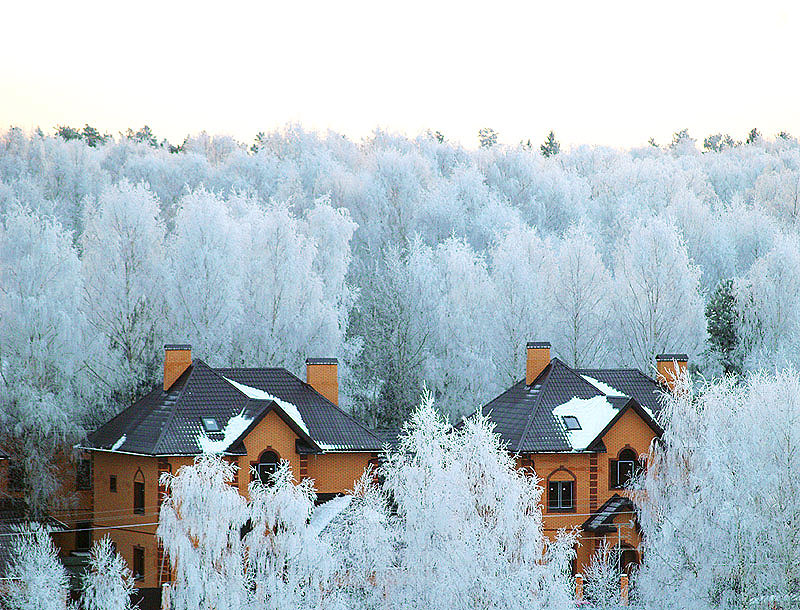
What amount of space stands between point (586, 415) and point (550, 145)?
301ft

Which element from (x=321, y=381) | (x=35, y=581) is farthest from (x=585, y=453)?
(x=35, y=581)

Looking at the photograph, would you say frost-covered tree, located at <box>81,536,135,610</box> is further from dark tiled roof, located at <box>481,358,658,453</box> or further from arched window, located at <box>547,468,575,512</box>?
arched window, located at <box>547,468,575,512</box>

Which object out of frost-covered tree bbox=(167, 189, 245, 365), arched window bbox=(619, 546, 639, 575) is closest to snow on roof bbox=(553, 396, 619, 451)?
arched window bbox=(619, 546, 639, 575)

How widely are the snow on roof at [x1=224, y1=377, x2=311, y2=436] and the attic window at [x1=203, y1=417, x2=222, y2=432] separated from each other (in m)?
1.70

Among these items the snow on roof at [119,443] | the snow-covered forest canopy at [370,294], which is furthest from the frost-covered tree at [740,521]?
the snow-covered forest canopy at [370,294]

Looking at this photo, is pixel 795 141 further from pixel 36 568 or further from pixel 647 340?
pixel 36 568

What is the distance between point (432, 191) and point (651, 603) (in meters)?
46.6

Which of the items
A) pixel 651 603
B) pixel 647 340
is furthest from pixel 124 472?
pixel 647 340

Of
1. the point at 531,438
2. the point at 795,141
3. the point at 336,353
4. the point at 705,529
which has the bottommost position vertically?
the point at 705,529

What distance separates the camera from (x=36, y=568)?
97.2ft

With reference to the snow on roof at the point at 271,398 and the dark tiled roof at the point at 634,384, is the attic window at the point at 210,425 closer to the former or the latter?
the snow on roof at the point at 271,398

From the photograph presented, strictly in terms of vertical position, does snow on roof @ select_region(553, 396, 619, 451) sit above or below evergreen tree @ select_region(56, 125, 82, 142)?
below

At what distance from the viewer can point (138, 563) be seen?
3553cm

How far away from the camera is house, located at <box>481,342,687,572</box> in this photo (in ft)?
120
